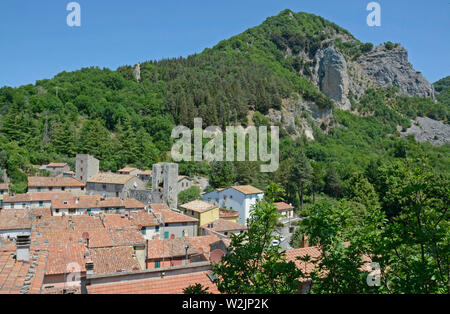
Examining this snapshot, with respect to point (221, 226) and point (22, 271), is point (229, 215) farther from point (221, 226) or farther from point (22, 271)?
point (22, 271)

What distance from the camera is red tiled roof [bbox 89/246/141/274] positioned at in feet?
48.1

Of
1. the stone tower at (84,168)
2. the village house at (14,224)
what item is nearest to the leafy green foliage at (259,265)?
the village house at (14,224)

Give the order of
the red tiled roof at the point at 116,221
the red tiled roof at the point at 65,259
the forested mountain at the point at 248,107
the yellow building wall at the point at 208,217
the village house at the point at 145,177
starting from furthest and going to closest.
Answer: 1. the forested mountain at the point at 248,107
2. the village house at the point at 145,177
3. the yellow building wall at the point at 208,217
4. the red tiled roof at the point at 116,221
5. the red tiled roof at the point at 65,259

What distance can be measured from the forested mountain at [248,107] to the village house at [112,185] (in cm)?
802

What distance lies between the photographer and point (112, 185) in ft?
134

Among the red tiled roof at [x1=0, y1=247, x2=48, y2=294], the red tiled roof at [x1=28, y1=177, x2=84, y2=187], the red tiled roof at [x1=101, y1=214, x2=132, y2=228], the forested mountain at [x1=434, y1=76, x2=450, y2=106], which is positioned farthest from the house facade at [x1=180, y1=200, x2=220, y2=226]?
the forested mountain at [x1=434, y1=76, x2=450, y2=106]

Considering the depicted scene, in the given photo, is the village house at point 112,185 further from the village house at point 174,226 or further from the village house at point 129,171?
the village house at point 174,226

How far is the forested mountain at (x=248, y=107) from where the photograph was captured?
2021 inches

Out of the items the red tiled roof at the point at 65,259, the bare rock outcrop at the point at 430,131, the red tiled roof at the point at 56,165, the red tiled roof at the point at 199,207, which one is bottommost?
the red tiled roof at the point at 65,259

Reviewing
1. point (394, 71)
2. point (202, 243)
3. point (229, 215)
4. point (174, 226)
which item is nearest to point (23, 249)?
point (202, 243)

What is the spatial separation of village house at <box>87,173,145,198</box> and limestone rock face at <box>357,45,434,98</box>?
11022 centimetres

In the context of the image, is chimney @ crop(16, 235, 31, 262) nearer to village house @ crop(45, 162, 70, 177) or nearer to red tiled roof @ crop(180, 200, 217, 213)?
red tiled roof @ crop(180, 200, 217, 213)
